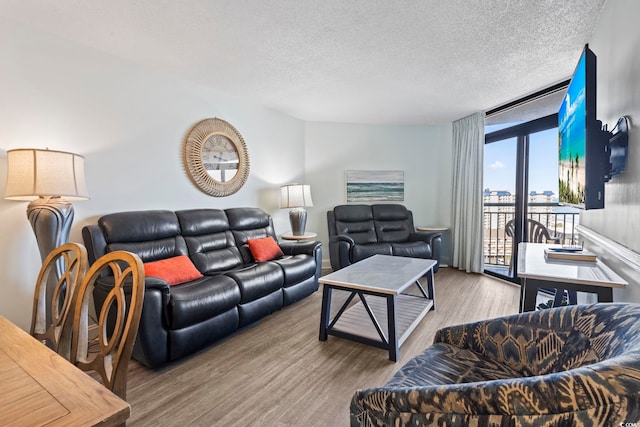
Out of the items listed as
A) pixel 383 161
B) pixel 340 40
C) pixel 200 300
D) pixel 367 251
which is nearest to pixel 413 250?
pixel 367 251

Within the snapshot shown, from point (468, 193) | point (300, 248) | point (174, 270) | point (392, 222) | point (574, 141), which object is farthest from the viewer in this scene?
point (392, 222)

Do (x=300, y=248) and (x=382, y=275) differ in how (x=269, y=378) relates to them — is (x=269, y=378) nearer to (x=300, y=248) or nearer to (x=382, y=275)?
(x=382, y=275)

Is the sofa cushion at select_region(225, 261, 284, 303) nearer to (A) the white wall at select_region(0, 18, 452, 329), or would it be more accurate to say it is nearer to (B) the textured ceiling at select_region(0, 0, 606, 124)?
(A) the white wall at select_region(0, 18, 452, 329)

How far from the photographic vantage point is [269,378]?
6.36 ft

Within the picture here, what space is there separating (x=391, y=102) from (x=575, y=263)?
275 cm

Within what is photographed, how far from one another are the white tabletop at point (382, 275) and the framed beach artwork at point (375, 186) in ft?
6.91

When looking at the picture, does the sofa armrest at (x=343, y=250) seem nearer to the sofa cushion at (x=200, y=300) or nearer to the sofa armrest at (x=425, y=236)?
the sofa armrest at (x=425, y=236)

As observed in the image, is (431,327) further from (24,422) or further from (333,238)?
(24,422)

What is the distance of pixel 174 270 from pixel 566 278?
2640 millimetres

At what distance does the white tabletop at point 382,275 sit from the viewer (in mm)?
2219

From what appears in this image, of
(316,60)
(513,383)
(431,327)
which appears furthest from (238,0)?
(431,327)

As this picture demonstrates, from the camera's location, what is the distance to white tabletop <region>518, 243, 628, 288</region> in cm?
149

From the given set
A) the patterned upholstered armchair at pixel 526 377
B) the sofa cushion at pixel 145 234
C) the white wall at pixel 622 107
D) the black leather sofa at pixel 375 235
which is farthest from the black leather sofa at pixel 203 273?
the white wall at pixel 622 107

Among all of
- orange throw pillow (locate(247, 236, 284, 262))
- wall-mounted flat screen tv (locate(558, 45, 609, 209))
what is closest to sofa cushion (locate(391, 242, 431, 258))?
orange throw pillow (locate(247, 236, 284, 262))
